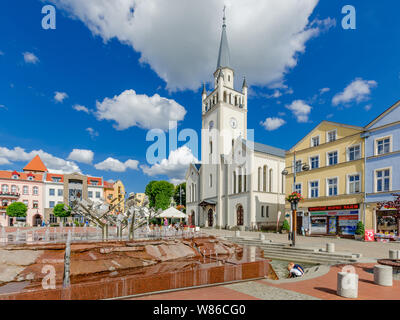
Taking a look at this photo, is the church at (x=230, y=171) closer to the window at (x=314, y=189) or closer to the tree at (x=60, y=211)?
the window at (x=314, y=189)

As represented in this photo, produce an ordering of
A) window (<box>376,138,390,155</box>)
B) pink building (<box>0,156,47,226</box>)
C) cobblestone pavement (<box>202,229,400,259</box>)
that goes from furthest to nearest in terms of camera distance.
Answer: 1. pink building (<box>0,156,47,226</box>)
2. window (<box>376,138,390,155</box>)
3. cobblestone pavement (<box>202,229,400,259</box>)

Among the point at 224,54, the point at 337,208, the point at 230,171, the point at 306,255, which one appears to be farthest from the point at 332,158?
the point at 224,54

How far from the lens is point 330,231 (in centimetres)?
2830

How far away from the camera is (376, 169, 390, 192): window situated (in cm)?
2444

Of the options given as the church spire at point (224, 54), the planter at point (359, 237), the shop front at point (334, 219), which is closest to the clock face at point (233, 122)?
the church spire at point (224, 54)

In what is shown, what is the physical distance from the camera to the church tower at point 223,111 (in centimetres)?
4869

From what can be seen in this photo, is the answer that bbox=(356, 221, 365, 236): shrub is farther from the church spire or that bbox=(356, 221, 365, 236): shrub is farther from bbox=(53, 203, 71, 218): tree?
bbox=(53, 203, 71, 218): tree

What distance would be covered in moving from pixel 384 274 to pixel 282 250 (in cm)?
940

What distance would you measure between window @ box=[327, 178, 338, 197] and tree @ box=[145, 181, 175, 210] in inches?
1866

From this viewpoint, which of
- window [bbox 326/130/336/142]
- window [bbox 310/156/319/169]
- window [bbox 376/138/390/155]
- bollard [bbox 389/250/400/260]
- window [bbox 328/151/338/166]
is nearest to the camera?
bollard [bbox 389/250/400/260]

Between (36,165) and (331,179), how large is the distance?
70.8m

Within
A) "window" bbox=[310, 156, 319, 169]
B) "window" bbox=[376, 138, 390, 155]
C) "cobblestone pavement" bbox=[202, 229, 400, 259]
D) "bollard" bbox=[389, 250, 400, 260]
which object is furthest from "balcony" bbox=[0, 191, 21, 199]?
"window" bbox=[376, 138, 390, 155]

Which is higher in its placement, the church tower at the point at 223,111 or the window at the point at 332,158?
the church tower at the point at 223,111

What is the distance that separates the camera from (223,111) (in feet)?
160
